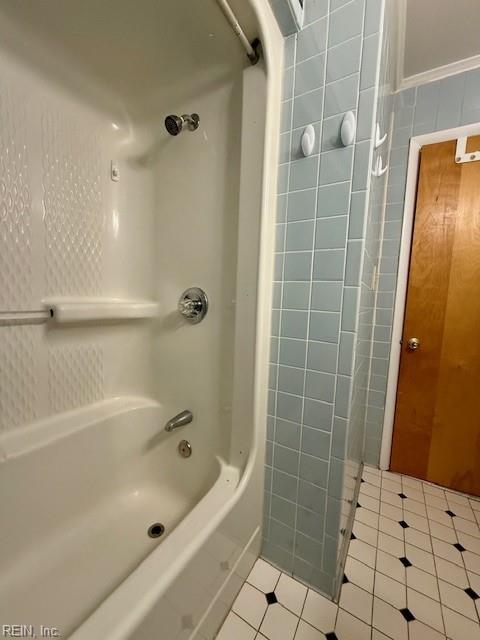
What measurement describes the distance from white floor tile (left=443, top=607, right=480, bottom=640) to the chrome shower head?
188 cm

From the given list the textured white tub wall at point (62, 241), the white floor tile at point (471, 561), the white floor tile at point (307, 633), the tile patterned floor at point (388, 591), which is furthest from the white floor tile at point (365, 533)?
the textured white tub wall at point (62, 241)

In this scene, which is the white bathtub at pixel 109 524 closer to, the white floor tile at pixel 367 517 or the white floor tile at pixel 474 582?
the white floor tile at pixel 367 517

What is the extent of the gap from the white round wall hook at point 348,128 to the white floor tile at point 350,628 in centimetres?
144

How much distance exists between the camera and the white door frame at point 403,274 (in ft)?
4.45

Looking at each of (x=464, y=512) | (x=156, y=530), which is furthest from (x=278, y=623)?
(x=464, y=512)

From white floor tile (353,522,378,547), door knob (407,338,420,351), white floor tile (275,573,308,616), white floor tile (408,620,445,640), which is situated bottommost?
white floor tile (353,522,378,547)

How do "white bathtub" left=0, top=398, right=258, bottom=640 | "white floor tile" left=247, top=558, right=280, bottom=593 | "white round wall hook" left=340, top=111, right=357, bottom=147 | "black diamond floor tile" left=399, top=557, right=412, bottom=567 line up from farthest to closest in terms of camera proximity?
"black diamond floor tile" left=399, top=557, right=412, bottom=567 → "white floor tile" left=247, top=558, right=280, bottom=593 → "white round wall hook" left=340, top=111, right=357, bottom=147 → "white bathtub" left=0, top=398, right=258, bottom=640

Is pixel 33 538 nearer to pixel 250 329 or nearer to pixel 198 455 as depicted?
pixel 198 455

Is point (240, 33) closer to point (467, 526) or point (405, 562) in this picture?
point (405, 562)

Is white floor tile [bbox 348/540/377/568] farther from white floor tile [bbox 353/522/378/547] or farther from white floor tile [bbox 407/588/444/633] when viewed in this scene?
white floor tile [bbox 407/588/444/633]

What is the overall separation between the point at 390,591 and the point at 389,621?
3.9 inches

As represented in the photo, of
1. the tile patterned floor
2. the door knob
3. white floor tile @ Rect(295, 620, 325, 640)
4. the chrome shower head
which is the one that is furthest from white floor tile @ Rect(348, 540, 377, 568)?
the chrome shower head

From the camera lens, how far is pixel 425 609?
Result: 854 mm

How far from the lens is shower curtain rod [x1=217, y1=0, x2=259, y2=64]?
2.09ft
